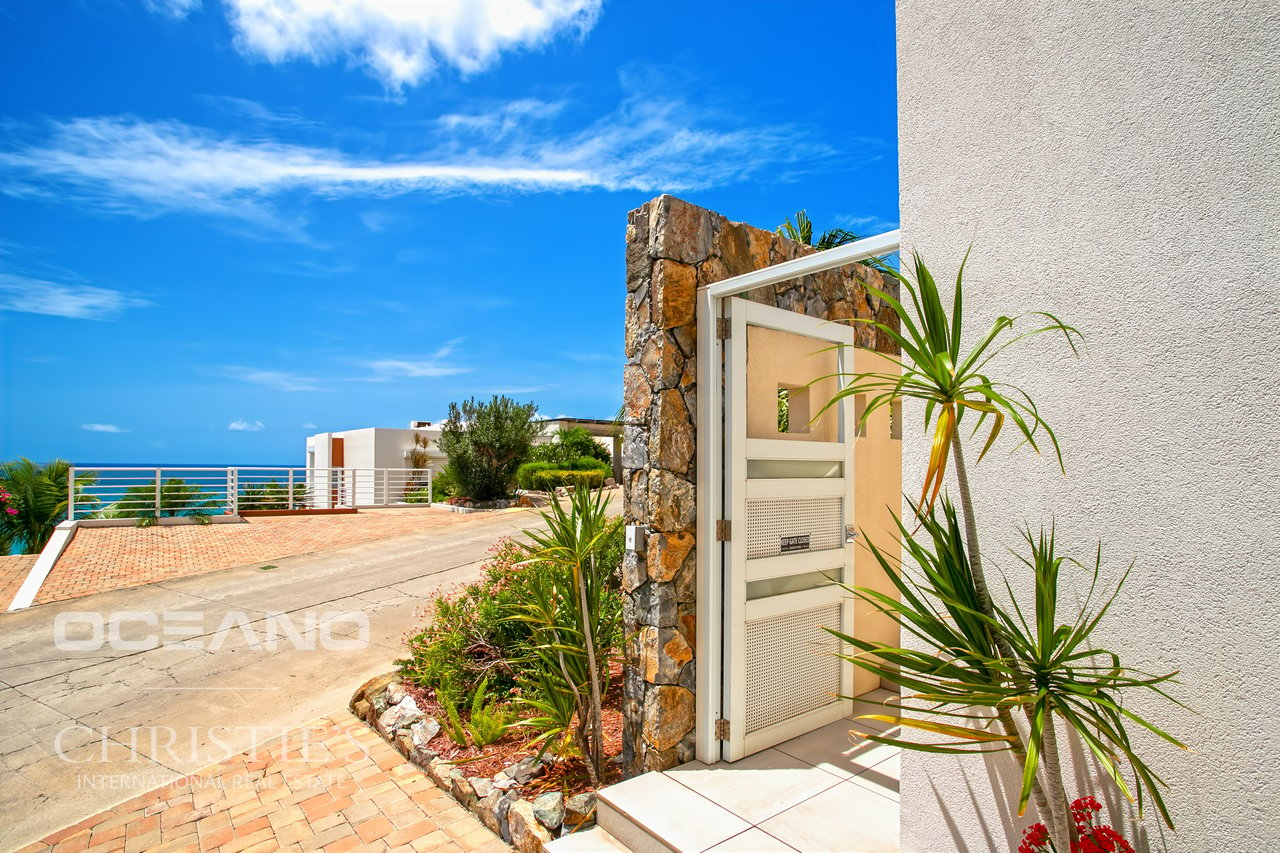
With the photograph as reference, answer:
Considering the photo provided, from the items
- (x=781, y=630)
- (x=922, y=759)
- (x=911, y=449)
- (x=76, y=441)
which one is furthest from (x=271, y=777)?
(x=76, y=441)

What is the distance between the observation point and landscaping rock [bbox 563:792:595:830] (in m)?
3.32

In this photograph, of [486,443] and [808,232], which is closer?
[808,232]

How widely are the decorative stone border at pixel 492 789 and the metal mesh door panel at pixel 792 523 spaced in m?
1.64

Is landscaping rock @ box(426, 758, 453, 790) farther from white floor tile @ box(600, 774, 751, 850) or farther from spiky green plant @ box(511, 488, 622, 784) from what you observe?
white floor tile @ box(600, 774, 751, 850)

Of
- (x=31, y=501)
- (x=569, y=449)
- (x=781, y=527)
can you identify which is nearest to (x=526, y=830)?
(x=781, y=527)

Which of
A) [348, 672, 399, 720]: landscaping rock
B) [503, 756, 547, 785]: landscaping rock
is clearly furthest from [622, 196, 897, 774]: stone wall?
[348, 672, 399, 720]: landscaping rock

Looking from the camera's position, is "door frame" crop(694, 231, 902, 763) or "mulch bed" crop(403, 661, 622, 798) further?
"mulch bed" crop(403, 661, 622, 798)

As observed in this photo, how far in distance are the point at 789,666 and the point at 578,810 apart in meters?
1.43

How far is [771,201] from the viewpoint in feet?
41.5

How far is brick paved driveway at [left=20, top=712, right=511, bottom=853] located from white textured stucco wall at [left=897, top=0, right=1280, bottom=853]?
268cm

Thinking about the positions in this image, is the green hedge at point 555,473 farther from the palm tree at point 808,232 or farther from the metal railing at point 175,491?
the palm tree at point 808,232

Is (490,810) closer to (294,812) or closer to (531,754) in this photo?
(531,754)

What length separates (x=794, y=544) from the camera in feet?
12.9

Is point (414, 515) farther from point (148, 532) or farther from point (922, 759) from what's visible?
point (922, 759)
